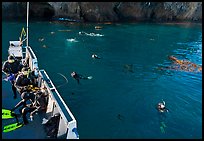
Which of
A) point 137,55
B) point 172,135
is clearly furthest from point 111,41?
point 172,135

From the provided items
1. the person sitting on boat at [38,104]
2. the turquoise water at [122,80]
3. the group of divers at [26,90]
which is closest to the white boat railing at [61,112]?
the person sitting on boat at [38,104]

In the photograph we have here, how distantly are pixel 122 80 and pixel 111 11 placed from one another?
41.5m

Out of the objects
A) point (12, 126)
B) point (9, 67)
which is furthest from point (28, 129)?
point (9, 67)

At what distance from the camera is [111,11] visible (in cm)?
6612

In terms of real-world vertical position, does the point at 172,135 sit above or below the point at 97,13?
below

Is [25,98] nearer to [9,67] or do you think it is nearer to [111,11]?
[9,67]

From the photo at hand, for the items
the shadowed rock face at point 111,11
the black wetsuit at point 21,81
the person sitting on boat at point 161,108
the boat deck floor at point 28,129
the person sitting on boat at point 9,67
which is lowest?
the person sitting on boat at point 161,108

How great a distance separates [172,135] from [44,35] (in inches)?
1316

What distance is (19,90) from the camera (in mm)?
17078

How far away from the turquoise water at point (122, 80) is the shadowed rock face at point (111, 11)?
8.06 m

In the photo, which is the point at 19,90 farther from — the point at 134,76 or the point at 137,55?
the point at 137,55

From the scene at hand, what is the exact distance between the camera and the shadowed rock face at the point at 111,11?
60.6 m

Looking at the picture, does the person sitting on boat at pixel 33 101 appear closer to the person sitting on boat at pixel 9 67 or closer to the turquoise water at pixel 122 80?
the turquoise water at pixel 122 80

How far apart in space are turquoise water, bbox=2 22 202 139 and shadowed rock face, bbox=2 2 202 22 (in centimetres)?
806
